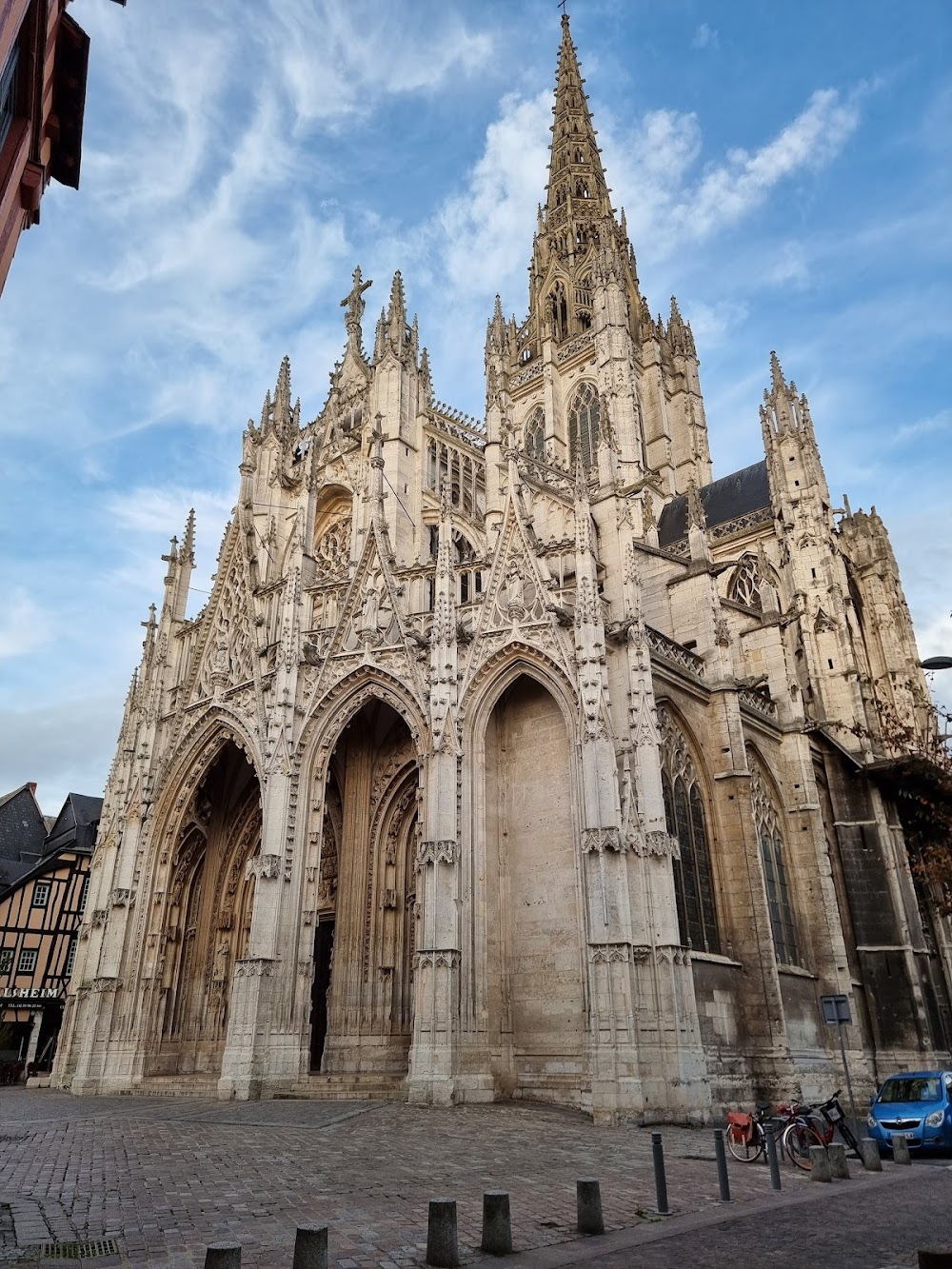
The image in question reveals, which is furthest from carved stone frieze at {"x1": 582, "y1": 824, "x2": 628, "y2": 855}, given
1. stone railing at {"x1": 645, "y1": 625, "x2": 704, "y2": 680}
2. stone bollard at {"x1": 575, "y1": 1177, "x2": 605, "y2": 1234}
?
stone bollard at {"x1": 575, "y1": 1177, "x2": 605, "y2": 1234}

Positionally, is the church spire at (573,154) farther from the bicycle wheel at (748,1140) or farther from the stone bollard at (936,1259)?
the stone bollard at (936,1259)

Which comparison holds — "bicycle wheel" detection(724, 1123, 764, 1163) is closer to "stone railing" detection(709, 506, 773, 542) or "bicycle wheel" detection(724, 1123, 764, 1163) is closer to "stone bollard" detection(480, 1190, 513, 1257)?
"stone bollard" detection(480, 1190, 513, 1257)

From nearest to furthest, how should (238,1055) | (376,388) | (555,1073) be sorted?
(555,1073), (238,1055), (376,388)

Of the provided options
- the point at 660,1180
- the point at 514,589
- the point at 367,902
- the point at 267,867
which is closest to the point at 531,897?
the point at 367,902

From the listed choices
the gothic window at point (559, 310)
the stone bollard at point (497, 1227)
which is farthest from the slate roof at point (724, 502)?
the stone bollard at point (497, 1227)

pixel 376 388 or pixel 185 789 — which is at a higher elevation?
pixel 376 388

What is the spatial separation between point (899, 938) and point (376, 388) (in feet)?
69.2

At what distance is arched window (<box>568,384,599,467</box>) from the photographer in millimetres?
39812

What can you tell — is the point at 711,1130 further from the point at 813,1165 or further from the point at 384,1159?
the point at 384,1159

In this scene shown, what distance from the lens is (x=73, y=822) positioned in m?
42.3

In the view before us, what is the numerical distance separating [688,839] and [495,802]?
4183 millimetres

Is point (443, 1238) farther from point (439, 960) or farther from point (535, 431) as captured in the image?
point (535, 431)

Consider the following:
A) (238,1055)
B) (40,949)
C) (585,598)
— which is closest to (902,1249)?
(585,598)

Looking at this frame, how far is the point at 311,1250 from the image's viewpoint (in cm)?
469
